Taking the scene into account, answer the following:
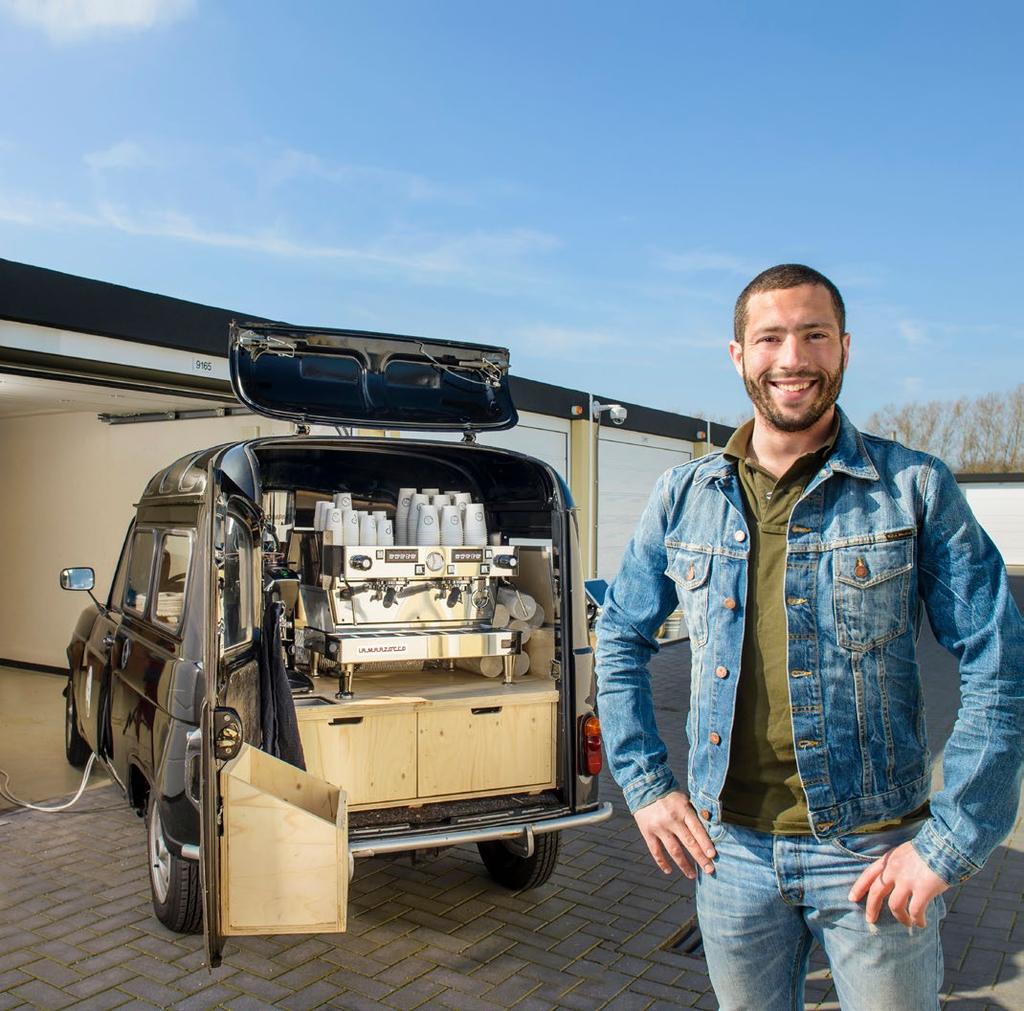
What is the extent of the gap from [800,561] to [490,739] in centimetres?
301

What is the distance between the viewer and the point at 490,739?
15.4 ft

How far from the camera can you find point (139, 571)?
5402 mm

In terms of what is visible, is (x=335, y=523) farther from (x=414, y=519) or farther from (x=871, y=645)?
(x=871, y=645)

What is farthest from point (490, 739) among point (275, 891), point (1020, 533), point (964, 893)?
point (1020, 533)

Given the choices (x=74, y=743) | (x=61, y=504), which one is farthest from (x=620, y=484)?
(x=74, y=743)

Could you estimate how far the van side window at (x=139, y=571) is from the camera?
5.16 metres

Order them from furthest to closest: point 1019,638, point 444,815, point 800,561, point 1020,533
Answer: point 1020,533, point 444,815, point 800,561, point 1019,638

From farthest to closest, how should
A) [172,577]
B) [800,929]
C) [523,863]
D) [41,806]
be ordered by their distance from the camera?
[41,806]
[523,863]
[172,577]
[800,929]

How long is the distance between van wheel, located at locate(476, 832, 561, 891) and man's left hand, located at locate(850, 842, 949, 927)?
9.68ft

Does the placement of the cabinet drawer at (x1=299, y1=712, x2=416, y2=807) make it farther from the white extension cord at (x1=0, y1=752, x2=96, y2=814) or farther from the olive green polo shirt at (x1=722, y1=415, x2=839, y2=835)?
the olive green polo shirt at (x1=722, y1=415, x2=839, y2=835)

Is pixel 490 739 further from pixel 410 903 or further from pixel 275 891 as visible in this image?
pixel 275 891

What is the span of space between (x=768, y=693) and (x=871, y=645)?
0.72 feet

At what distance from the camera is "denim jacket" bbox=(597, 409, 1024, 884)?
5.78 ft

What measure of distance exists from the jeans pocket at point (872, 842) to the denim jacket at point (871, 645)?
0.03m
